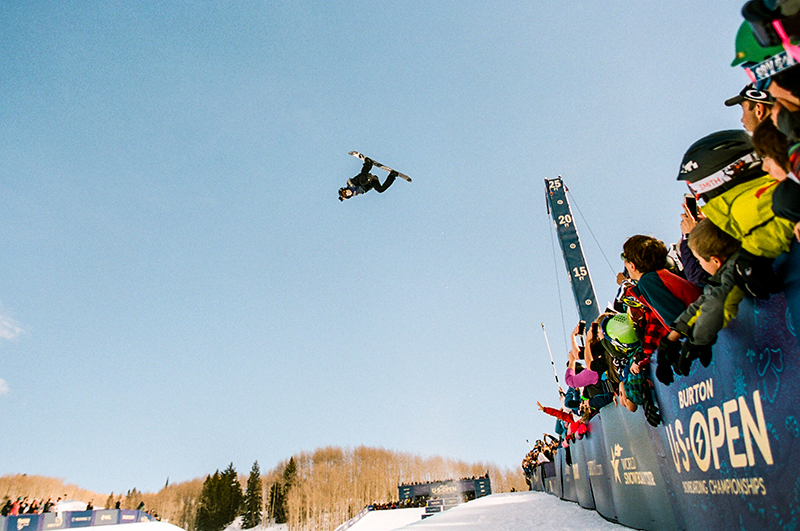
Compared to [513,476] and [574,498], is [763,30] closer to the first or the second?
[574,498]

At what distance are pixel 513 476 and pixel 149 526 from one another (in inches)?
2657

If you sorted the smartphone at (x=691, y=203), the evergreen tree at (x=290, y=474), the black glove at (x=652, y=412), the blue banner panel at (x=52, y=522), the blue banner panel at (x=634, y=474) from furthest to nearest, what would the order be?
the evergreen tree at (x=290, y=474) < the blue banner panel at (x=52, y=522) < the blue banner panel at (x=634, y=474) < the black glove at (x=652, y=412) < the smartphone at (x=691, y=203)

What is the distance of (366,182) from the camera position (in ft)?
36.5

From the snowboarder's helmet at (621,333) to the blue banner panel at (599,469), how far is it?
2.39 meters

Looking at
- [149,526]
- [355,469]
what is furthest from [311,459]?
[149,526]

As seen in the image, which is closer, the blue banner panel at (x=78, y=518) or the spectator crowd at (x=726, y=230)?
the spectator crowd at (x=726, y=230)

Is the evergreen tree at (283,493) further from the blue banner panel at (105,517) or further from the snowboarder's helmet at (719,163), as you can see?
the snowboarder's helmet at (719,163)

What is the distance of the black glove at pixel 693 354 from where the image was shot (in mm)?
2191

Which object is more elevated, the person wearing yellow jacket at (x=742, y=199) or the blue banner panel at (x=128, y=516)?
the person wearing yellow jacket at (x=742, y=199)

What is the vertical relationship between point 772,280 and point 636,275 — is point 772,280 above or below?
below

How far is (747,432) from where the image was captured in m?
1.96

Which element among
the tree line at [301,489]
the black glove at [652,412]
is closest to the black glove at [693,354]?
the black glove at [652,412]

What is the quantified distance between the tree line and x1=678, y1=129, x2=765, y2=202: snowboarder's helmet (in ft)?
230

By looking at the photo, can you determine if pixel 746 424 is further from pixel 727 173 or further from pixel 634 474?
pixel 634 474
